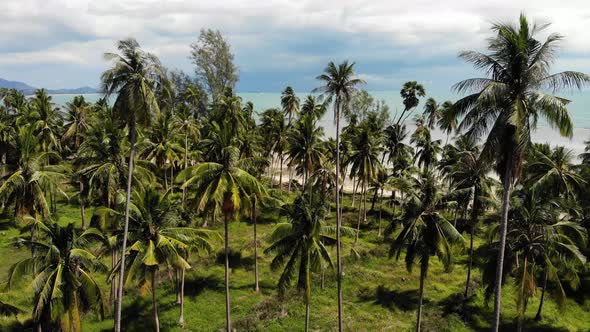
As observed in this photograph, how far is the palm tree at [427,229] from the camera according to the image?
23219 mm

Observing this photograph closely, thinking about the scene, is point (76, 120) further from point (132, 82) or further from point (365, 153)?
point (132, 82)

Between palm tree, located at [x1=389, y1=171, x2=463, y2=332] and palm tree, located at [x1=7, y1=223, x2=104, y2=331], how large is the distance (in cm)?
1679

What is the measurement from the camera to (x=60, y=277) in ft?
65.9

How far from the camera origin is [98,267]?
21.4 metres

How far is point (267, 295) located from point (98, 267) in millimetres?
16442

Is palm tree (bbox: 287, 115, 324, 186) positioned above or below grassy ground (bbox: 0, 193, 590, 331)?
above

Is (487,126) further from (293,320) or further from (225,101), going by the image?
(225,101)

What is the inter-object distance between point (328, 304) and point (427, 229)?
1339 centimetres

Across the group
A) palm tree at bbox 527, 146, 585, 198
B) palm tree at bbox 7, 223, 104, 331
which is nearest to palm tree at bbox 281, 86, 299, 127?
palm tree at bbox 527, 146, 585, 198

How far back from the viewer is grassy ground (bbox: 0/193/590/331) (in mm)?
30312

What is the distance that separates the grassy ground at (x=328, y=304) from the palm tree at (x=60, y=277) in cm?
833

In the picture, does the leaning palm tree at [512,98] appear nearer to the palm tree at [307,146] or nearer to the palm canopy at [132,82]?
the palm canopy at [132,82]

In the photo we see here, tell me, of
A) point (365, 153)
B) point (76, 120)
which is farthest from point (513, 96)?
point (76, 120)

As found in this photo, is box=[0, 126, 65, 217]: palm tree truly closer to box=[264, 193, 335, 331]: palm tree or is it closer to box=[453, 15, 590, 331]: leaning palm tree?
box=[264, 193, 335, 331]: palm tree
